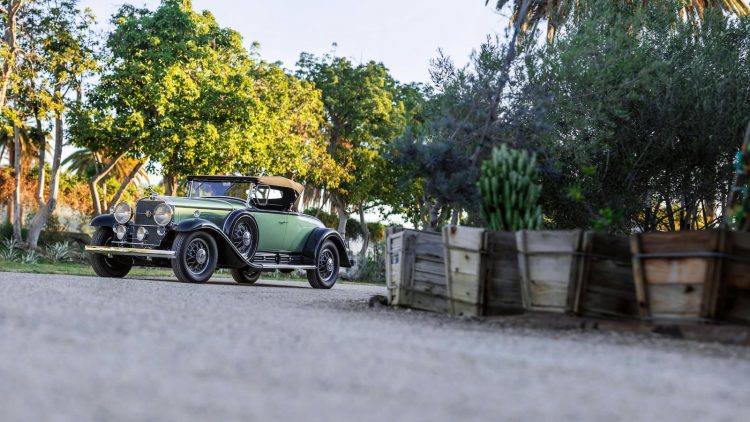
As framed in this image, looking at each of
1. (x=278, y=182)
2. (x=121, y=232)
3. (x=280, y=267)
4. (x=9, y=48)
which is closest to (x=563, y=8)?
(x=278, y=182)

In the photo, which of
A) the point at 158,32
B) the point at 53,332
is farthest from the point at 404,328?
the point at 158,32

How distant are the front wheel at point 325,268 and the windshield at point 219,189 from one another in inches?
68.6

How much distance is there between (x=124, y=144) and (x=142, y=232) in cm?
1353

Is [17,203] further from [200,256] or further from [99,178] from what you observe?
[200,256]

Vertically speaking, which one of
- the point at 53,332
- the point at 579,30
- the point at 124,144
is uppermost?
the point at 579,30

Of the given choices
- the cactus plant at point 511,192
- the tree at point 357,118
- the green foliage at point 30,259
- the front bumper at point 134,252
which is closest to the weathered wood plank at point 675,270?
the cactus plant at point 511,192

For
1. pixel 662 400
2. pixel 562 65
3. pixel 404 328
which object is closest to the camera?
pixel 662 400

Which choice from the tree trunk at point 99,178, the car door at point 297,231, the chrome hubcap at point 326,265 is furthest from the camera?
the tree trunk at point 99,178

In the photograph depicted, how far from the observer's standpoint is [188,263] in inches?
527

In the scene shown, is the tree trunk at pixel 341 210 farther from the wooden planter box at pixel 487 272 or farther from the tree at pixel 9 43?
the wooden planter box at pixel 487 272

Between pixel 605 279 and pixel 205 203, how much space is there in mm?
7905

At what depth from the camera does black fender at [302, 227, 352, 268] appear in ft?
50.5

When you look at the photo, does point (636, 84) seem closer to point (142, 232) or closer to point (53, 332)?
point (142, 232)

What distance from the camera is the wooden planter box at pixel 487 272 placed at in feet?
27.7
